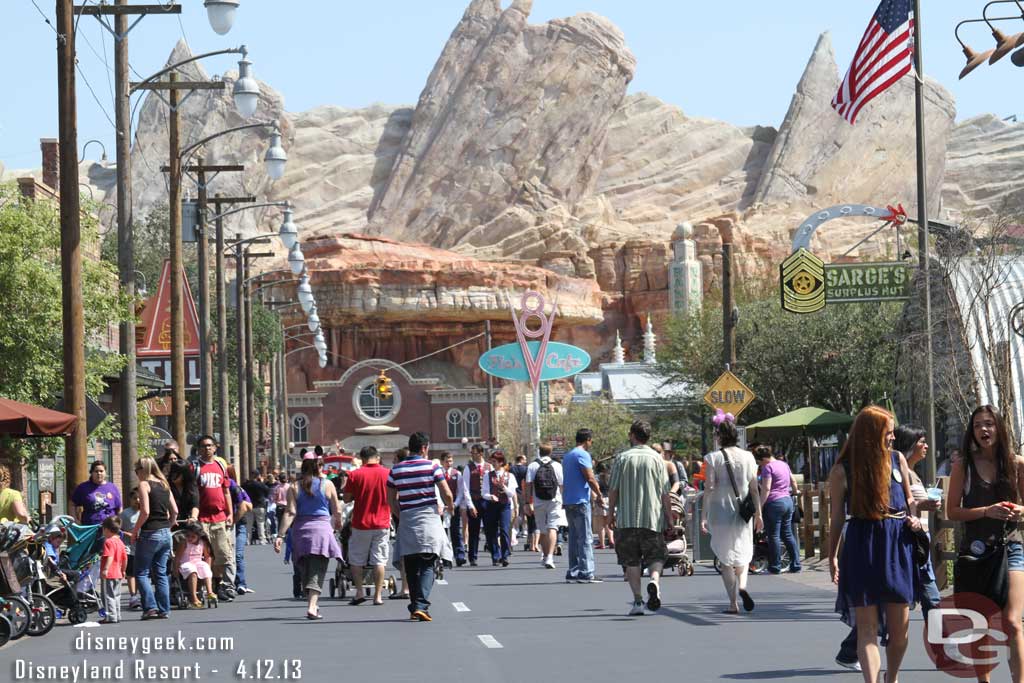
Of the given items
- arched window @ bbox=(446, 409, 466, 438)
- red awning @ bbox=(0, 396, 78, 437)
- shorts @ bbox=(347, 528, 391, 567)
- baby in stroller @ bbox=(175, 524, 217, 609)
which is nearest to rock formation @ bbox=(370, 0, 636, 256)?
arched window @ bbox=(446, 409, 466, 438)

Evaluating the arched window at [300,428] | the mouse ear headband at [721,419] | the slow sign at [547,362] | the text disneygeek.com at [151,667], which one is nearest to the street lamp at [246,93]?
the mouse ear headband at [721,419]

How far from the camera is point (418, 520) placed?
16234 mm

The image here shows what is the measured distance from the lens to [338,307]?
11094cm

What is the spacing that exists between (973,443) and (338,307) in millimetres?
102021

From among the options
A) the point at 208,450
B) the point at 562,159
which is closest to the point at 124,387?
the point at 208,450

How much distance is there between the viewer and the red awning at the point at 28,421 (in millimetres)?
18219

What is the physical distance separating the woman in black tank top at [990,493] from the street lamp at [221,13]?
14.4m

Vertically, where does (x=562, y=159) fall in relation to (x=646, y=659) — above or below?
above

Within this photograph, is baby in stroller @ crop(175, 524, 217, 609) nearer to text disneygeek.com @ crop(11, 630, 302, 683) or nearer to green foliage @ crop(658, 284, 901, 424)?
text disneygeek.com @ crop(11, 630, 302, 683)

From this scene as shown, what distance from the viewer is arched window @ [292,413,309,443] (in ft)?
318

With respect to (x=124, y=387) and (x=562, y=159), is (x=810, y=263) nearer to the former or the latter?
(x=124, y=387)

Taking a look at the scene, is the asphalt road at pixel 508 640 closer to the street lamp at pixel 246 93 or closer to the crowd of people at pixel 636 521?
the crowd of people at pixel 636 521

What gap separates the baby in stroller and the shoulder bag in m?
5.60

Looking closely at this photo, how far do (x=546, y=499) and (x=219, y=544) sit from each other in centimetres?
653
